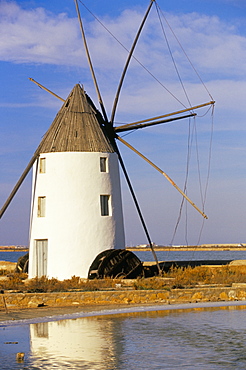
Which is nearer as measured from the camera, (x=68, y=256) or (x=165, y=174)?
(x=68, y=256)

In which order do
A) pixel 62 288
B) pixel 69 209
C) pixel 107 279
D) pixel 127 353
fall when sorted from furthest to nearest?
pixel 69 209
pixel 107 279
pixel 62 288
pixel 127 353

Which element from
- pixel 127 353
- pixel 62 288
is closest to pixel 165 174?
pixel 62 288

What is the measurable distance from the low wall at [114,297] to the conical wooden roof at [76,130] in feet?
21.6

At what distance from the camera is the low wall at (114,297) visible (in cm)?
1609

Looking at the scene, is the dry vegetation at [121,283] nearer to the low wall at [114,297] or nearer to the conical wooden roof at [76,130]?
the low wall at [114,297]

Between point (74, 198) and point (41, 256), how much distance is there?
7.83ft

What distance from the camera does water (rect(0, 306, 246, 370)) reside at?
31.0ft

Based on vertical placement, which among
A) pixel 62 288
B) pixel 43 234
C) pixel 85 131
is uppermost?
pixel 85 131

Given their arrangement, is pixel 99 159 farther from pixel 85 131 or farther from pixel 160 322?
pixel 160 322

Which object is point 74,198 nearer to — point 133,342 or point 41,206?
point 41,206

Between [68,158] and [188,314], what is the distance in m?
8.58

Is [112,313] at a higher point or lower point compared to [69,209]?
lower

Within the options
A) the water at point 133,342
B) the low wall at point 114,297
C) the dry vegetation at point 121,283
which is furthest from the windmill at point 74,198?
the water at point 133,342

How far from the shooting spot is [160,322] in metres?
13.3
